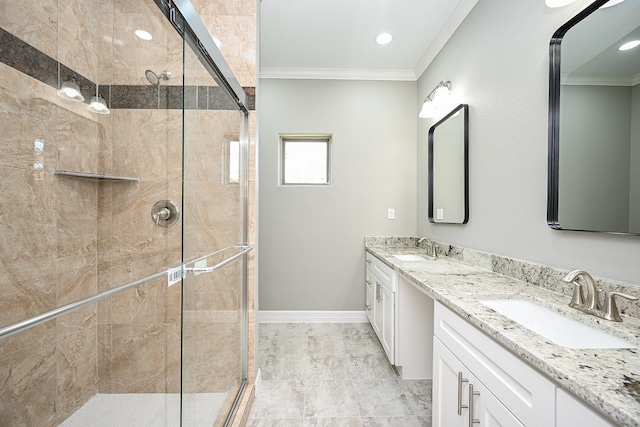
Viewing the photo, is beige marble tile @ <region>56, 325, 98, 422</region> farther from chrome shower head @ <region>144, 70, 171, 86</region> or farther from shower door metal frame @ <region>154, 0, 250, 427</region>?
chrome shower head @ <region>144, 70, 171, 86</region>

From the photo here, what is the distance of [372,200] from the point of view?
296cm

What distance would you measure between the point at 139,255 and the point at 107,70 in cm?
85

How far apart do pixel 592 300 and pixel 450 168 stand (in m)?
1.45

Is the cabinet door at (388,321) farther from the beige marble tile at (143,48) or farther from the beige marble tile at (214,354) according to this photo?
the beige marble tile at (143,48)

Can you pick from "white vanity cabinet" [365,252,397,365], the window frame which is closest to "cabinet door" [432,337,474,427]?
"white vanity cabinet" [365,252,397,365]

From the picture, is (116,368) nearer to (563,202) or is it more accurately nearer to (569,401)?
(569,401)

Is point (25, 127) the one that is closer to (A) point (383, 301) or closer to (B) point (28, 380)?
(B) point (28, 380)

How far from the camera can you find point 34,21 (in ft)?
3.23

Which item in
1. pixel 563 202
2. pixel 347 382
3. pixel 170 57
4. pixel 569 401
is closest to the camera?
pixel 569 401

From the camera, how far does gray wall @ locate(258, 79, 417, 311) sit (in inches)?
116

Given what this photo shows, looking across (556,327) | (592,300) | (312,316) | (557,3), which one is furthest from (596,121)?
(312,316)

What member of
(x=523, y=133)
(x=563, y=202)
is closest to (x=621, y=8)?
(x=523, y=133)

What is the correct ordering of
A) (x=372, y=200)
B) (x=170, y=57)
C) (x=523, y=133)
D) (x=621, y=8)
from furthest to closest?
(x=372, y=200)
(x=523, y=133)
(x=170, y=57)
(x=621, y=8)

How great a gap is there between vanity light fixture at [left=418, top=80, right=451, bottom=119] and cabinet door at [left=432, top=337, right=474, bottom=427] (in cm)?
188
